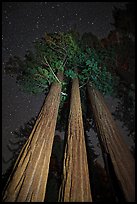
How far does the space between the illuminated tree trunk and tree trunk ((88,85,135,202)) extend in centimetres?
142

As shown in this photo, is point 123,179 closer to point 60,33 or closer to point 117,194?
point 117,194

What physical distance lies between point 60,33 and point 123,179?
7551 millimetres

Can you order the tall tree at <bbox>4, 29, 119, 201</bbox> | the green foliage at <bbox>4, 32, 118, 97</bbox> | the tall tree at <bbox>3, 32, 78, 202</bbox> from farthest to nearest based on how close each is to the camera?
the green foliage at <bbox>4, 32, 118, 97</bbox>, the tall tree at <bbox>4, 29, 119, 201</bbox>, the tall tree at <bbox>3, 32, 78, 202</bbox>

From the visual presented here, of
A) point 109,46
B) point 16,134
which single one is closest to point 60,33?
point 109,46

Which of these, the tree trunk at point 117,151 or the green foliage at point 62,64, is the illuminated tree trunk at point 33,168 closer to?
the tree trunk at point 117,151

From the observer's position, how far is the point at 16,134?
9922mm

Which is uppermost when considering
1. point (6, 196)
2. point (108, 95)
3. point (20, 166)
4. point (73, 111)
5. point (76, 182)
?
point (108, 95)

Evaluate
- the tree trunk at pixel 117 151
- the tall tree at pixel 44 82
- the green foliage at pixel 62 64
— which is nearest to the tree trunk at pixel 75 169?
the tall tree at pixel 44 82

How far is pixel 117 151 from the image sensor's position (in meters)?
4.05

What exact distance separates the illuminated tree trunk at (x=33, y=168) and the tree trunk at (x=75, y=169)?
42 centimetres

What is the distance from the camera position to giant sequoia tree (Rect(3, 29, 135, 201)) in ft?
10.5

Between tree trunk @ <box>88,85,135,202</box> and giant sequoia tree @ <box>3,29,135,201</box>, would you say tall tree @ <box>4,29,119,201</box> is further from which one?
tree trunk @ <box>88,85,135,202</box>

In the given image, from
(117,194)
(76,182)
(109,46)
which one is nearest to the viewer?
(76,182)

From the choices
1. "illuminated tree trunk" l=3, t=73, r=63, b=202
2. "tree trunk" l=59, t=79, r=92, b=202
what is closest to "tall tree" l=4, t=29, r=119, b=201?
"illuminated tree trunk" l=3, t=73, r=63, b=202
